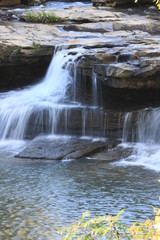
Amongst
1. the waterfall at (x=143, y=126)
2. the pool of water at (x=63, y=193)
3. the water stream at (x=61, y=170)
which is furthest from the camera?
the waterfall at (x=143, y=126)

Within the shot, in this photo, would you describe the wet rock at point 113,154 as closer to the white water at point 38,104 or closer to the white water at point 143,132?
the white water at point 143,132

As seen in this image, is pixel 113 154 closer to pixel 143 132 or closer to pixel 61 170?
pixel 143 132

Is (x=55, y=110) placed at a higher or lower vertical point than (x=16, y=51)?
lower

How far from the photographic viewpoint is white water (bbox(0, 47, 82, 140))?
38.2 ft

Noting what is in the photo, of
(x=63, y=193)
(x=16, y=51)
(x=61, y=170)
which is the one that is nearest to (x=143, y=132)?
(x=61, y=170)

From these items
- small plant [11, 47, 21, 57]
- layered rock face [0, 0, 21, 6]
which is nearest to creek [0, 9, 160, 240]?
small plant [11, 47, 21, 57]

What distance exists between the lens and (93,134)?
11234mm

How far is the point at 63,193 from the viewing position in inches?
297

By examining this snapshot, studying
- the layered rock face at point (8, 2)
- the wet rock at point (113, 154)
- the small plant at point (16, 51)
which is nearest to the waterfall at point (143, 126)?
the wet rock at point (113, 154)

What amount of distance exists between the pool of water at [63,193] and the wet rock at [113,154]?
268 mm

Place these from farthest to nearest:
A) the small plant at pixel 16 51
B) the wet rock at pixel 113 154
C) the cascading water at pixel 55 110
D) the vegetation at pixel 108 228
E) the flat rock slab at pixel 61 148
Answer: the small plant at pixel 16 51 < the cascading water at pixel 55 110 < the flat rock slab at pixel 61 148 < the wet rock at pixel 113 154 < the vegetation at pixel 108 228

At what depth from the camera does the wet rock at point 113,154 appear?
32.5 feet

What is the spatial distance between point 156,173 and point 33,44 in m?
6.07

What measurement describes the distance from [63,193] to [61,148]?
2.98 metres
